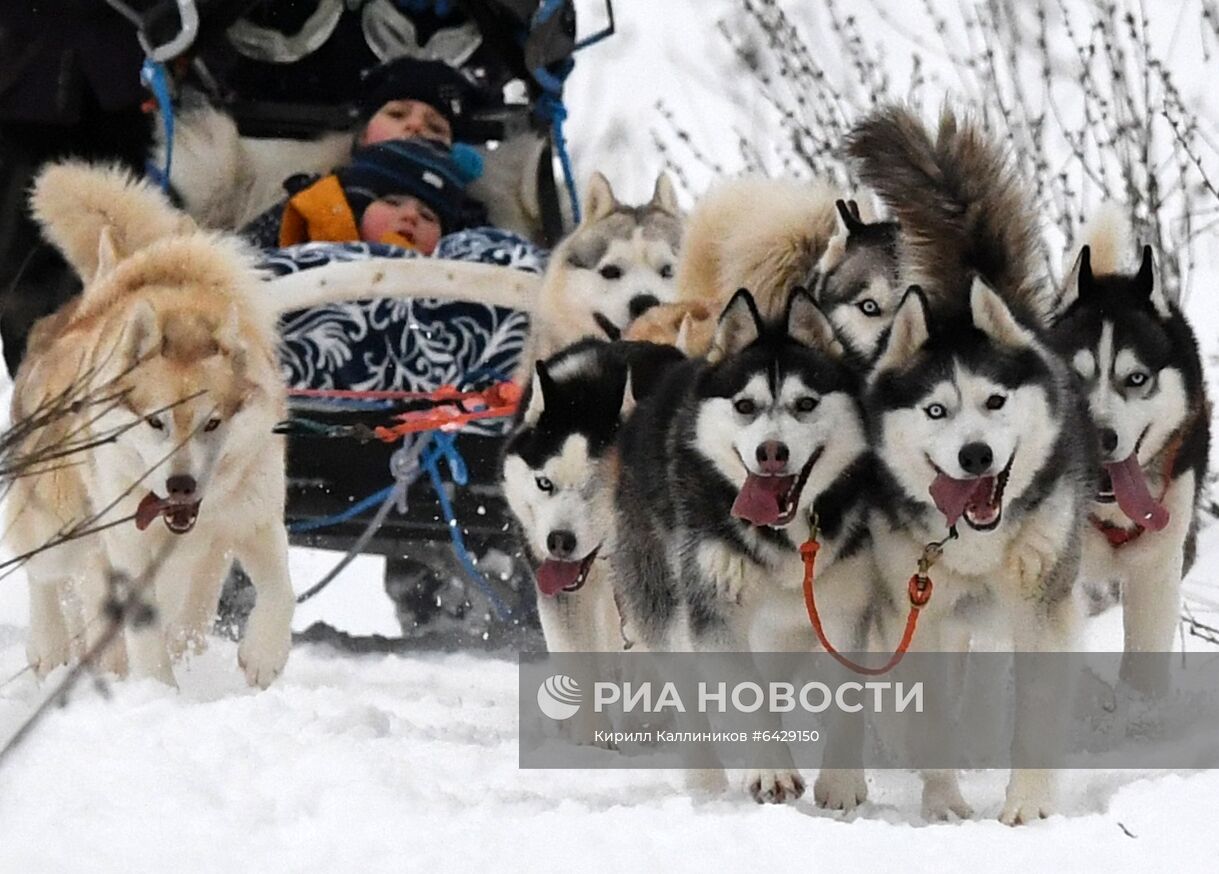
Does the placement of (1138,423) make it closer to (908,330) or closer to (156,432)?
(908,330)

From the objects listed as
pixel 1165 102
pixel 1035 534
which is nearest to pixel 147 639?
pixel 1035 534

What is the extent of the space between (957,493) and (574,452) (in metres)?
0.95

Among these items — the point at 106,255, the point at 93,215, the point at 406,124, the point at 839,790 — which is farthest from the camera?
the point at 406,124

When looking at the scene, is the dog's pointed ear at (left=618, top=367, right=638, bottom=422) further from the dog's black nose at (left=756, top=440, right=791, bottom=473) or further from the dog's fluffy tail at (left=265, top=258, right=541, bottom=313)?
the dog's fluffy tail at (left=265, top=258, right=541, bottom=313)

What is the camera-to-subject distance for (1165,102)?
16.2ft

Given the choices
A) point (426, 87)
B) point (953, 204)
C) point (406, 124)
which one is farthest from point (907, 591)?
point (426, 87)

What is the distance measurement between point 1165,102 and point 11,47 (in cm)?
294

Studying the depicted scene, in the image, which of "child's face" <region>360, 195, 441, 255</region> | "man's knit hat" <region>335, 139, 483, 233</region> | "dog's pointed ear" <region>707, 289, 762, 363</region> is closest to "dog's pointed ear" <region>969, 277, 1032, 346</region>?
"dog's pointed ear" <region>707, 289, 762, 363</region>

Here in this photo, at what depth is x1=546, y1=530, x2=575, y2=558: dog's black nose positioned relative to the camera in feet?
11.3

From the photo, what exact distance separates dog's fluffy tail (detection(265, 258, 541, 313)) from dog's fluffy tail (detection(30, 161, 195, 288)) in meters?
0.29

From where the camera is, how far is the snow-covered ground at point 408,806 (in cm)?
256

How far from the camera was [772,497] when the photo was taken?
2842 millimetres

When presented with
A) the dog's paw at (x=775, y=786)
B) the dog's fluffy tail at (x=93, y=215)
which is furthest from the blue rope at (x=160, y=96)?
the dog's paw at (x=775, y=786)

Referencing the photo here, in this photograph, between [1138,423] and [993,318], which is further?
[1138,423]
